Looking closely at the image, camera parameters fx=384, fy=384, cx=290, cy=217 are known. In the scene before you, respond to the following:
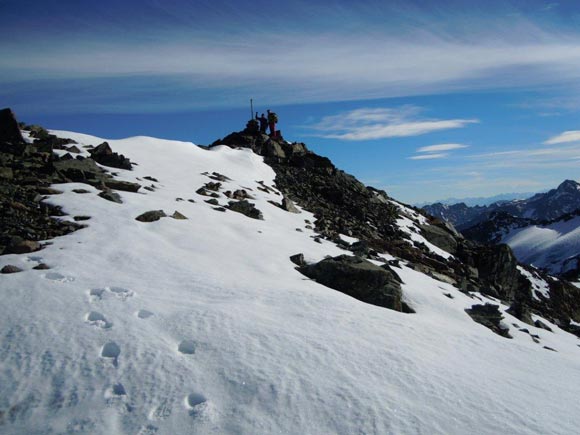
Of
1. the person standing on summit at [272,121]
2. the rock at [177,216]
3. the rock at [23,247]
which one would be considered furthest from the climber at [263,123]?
the rock at [23,247]

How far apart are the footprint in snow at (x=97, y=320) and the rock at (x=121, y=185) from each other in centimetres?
1342

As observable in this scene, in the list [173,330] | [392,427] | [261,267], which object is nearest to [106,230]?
[261,267]

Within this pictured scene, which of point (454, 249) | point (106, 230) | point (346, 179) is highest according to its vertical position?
point (346, 179)

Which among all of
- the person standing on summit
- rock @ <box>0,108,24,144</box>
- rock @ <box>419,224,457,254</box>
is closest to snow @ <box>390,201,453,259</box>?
rock @ <box>419,224,457,254</box>

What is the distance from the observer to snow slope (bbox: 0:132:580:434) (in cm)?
606

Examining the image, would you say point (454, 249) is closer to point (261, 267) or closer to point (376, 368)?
point (261, 267)

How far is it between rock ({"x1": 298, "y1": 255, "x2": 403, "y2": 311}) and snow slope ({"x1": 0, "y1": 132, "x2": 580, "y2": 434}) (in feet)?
3.80

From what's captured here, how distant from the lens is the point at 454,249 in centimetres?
3988

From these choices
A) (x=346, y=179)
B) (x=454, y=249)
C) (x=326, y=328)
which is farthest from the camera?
(x=346, y=179)

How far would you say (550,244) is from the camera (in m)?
161

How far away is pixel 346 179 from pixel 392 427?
1663 inches

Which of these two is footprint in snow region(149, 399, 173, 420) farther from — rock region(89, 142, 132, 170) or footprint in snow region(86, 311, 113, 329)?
rock region(89, 142, 132, 170)

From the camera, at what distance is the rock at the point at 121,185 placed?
66.1ft

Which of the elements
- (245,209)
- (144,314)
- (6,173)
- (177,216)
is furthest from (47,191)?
(144,314)
